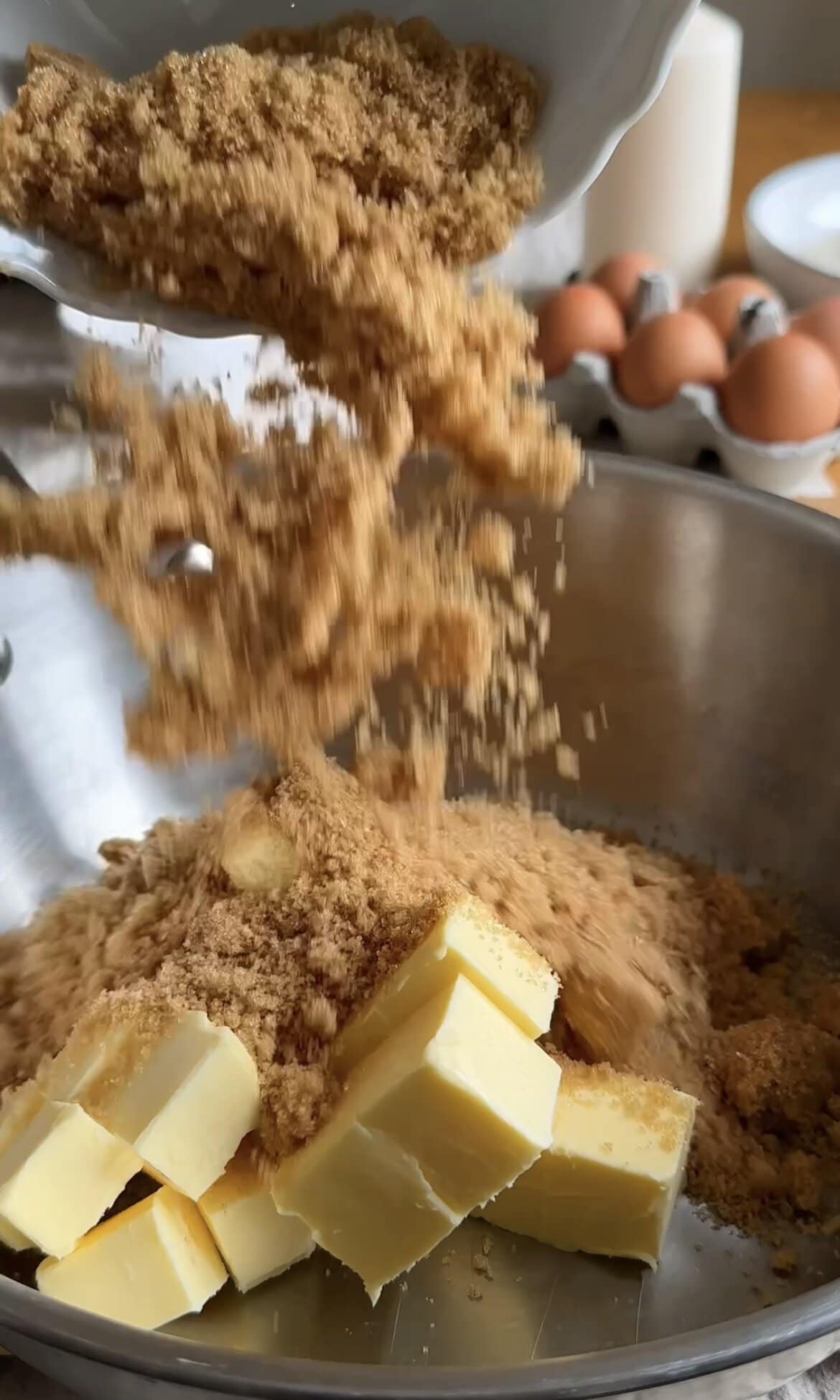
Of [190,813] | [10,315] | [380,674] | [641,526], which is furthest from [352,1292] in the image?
[10,315]

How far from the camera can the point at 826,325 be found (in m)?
1.35

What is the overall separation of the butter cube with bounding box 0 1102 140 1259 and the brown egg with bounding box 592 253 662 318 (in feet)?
3.56

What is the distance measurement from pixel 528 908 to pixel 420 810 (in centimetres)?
12

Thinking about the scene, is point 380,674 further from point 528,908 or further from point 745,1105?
point 745,1105

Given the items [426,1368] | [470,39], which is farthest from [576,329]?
[426,1368]

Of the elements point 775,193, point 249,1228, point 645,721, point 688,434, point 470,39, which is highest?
point 470,39

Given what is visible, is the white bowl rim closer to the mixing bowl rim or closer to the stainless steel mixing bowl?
the stainless steel mixing bowl

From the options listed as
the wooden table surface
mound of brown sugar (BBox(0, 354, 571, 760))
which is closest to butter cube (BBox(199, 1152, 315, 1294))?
mound of brown sugar (BBox(0, 354, 571, 760))

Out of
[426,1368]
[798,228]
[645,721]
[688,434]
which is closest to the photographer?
[426,1368]

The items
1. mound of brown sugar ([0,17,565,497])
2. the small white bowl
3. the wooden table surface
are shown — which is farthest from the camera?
the wooden table surface

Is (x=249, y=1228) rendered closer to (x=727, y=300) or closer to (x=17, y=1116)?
(x=17, y=1116)

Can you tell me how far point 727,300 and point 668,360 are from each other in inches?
8.9

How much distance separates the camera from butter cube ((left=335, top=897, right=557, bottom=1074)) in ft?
2.53

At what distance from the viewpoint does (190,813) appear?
121 centimetres
